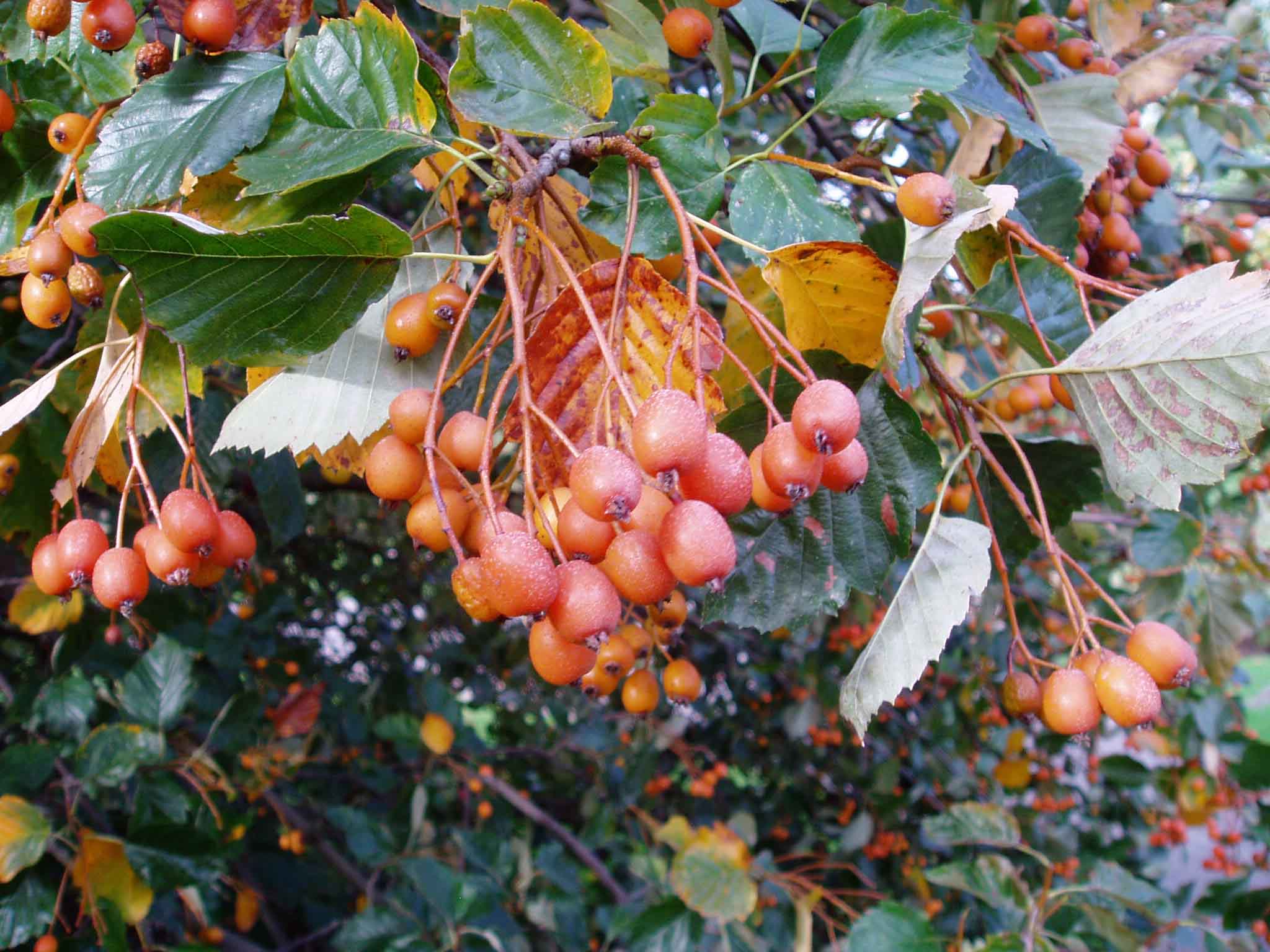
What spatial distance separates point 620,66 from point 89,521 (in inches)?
36.5

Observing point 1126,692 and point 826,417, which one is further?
point 1126,692

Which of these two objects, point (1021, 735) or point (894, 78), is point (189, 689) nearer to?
point (894, 78)

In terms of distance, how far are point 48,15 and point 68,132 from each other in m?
0.16

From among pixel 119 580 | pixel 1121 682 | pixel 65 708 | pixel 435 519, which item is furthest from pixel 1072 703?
pixel 65 708

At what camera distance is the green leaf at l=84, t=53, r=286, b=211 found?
1.04 m

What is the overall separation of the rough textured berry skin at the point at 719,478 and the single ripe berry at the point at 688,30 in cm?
82

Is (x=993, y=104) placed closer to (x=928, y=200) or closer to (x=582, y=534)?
(x=928, y=200)

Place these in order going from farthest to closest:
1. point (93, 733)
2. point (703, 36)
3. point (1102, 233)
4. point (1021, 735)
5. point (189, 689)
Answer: point (1021, 735) → point (189, 689) → point (93, 733) → point (1102, 233) → point (703, 36)

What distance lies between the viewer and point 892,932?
214 centimetres

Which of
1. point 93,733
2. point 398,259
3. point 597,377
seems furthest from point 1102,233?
point 93,733

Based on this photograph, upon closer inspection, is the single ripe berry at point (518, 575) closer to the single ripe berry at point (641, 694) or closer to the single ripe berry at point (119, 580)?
the single ripe berry at point (119, 580)

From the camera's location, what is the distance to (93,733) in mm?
2111

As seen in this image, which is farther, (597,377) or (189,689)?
(189,689)

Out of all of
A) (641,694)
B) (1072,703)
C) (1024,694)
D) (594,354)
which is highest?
(594,354)
